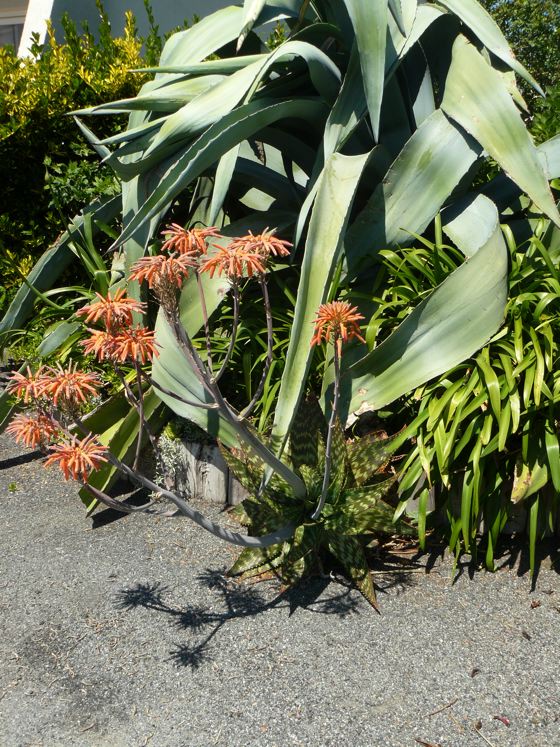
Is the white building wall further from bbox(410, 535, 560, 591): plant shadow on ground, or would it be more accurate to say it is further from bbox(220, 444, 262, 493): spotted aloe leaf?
bbox(410, 535, 560, 591): plant shadow on ground

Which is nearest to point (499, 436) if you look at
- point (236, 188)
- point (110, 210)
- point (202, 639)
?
point (202, 639)

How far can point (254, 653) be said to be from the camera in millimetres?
2457

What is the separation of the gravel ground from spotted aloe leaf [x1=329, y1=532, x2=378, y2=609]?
0.25ft

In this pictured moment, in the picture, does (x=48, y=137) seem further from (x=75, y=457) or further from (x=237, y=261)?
(x=75, y=457)

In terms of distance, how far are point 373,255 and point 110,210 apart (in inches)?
56.8

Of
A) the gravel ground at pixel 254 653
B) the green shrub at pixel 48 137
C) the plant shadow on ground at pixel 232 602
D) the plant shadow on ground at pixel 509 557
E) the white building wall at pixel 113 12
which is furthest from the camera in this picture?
the white building wall at pixel 113 12

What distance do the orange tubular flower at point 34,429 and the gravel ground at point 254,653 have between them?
0.77 metres

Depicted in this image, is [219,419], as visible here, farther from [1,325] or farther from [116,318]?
[1,325]

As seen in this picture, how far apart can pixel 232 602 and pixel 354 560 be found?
1.48 ft

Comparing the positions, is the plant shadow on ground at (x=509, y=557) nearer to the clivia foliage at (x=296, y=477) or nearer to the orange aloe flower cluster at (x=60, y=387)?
the clivia foliage at (x=296, y=477)

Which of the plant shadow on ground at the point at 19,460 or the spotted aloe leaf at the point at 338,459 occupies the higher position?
the plant shadow on ground at the point at 19,460

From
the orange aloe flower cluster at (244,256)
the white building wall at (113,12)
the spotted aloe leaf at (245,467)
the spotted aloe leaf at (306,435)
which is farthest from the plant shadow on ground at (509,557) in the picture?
the white building wall at (113,12)

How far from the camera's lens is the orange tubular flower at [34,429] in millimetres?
2104

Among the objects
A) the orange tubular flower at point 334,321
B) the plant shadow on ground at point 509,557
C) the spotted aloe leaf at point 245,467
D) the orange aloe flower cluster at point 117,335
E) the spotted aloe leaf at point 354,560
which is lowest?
the plant shadow on ground at point 509,557
